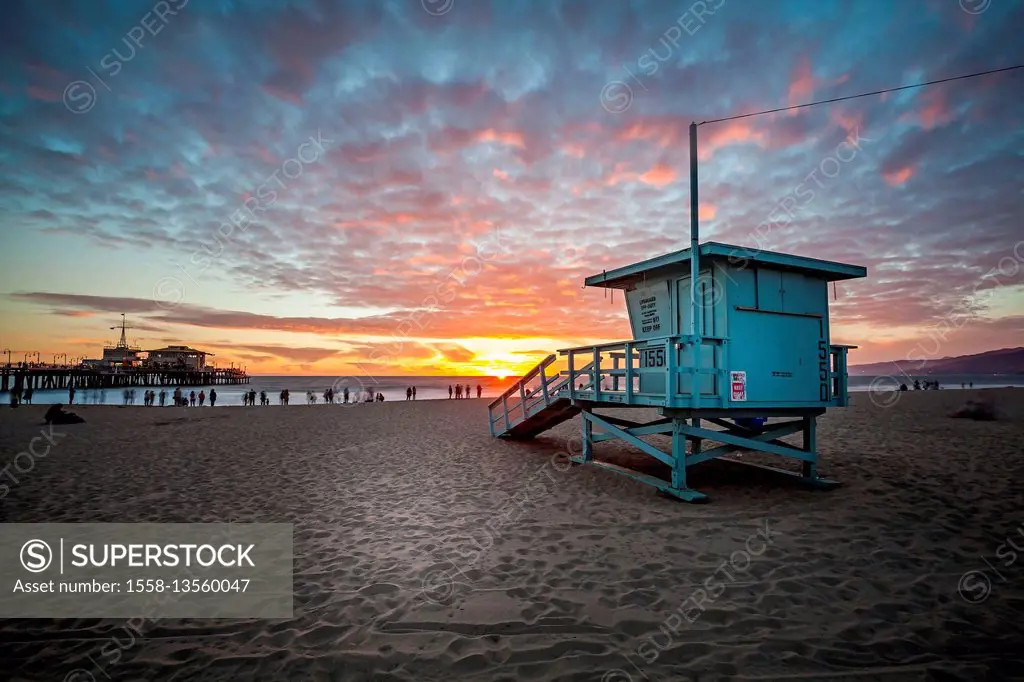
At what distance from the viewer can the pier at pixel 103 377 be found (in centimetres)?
6992

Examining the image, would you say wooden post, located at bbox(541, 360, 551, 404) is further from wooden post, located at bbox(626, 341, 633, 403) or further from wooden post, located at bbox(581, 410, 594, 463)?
wooden post, located at bbox(626, 341, 633, 403)

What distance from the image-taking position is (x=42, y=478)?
34.8ft

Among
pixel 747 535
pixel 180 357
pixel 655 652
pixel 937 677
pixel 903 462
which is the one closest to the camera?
pixel 937 677

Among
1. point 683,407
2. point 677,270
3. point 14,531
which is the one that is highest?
point 677,270

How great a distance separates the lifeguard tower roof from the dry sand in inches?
168

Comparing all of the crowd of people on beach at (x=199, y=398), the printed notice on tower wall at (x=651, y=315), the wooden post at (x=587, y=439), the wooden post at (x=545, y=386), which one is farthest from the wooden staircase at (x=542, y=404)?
the crowd of people on beach at (x=199, y=398)

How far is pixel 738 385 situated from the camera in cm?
909

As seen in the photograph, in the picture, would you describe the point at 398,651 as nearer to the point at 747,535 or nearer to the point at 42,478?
the point at 747,535

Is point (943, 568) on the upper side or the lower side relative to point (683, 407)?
lower

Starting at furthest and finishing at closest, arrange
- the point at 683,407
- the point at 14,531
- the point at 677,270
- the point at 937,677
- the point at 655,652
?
1. the point at 677,270
2. the point at 683,407
3. the point at 14,531
4. the point at 655,652
5. the point at 937,677

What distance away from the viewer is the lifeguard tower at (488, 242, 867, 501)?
29.5ft

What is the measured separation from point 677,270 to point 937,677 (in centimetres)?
766

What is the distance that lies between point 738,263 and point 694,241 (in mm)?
1114

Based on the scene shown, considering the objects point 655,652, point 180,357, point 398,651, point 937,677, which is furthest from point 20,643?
point 180,357
